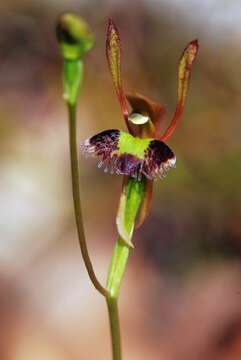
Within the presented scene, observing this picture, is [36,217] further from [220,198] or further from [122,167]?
[122,167]

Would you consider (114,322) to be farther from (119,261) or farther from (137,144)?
(137,144)

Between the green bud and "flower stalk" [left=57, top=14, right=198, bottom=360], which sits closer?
the green bud

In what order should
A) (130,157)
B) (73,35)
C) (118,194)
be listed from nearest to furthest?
1. (73,35)
2. (130,157)
3. (118,194)

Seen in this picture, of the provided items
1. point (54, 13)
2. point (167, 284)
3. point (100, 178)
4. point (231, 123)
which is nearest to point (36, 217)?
point (100, 178)

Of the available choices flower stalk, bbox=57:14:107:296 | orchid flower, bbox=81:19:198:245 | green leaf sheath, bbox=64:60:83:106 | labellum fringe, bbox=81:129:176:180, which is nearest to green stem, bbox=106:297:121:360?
orchid flower, bbox=81:19:198:245

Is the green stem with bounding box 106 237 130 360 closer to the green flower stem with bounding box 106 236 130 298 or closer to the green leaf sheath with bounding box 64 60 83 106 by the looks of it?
the green flower stem with bounding box 106 236 130 298

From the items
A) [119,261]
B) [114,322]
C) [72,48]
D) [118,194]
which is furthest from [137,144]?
[118,194]
